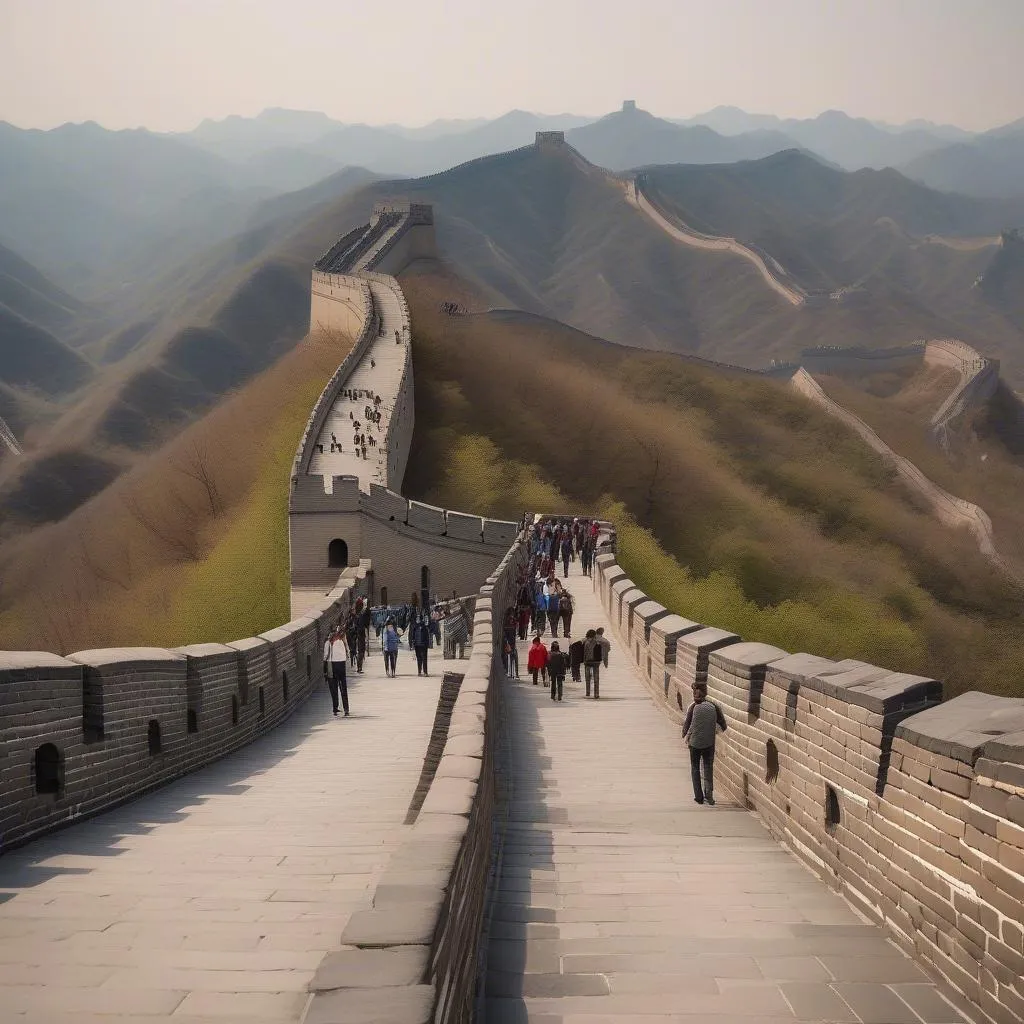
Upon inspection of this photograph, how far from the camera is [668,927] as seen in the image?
5410 millimetres

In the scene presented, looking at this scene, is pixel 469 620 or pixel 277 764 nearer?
pixel 277 764

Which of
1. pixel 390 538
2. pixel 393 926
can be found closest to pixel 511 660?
pixel 393 926

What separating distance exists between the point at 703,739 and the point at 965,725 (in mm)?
3610

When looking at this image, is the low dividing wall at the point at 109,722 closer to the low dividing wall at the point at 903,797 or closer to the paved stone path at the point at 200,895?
the paved stone path at the point at 200,895

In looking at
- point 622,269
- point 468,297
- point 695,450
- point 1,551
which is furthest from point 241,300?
point 695,450

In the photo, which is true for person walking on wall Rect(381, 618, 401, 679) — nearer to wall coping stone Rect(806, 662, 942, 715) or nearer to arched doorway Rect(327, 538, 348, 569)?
wall coping stone Rect(806, 662, 942, 715)

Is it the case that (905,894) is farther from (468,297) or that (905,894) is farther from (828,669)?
(468,297)

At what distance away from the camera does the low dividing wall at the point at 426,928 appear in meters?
3.32

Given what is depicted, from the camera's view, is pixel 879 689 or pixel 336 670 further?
pixel 336 670

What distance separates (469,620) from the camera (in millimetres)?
24547

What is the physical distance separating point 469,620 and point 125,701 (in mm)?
15733

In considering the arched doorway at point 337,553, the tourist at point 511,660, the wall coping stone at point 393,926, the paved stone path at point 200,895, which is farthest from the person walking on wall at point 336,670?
the arched doorway at point 337,553

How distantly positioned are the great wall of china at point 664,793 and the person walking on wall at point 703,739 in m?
0.14

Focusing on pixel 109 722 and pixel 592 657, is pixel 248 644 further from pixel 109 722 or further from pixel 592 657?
pixel 109 722
